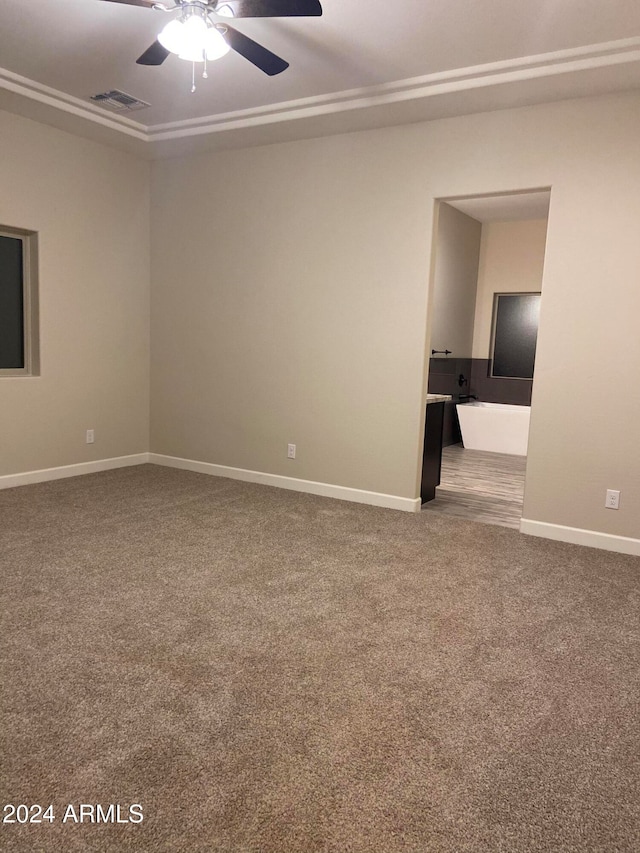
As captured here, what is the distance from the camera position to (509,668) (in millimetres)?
2332

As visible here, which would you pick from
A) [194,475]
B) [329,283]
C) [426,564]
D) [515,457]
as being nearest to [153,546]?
[426,564]

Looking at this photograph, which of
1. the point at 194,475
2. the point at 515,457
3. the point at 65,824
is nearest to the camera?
the point at 65,824

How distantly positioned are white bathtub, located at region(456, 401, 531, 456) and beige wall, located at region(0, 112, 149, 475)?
3809 millimetres

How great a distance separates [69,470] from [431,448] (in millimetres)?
2980

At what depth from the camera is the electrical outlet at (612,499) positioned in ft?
12.3

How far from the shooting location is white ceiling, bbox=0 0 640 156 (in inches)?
119

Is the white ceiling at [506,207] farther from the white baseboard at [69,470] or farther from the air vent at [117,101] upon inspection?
the white baseboard at [69,470]

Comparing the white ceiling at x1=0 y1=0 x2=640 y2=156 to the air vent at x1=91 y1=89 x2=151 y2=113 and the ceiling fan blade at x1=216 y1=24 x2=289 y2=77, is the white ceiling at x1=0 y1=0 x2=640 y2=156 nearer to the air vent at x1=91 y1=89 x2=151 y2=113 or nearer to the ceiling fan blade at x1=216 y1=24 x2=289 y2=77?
the air vent at x1=91 y1=89 x2=151 y2=113

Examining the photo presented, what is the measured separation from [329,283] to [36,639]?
3.20m

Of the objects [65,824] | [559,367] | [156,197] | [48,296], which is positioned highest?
[156,197]

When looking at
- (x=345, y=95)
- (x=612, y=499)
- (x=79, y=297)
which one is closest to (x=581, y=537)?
(x=612, y=499)

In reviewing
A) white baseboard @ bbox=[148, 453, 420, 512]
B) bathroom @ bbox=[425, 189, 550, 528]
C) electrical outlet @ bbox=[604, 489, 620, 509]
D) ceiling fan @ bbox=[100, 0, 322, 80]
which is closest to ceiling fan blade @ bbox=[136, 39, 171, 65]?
ceiling fan @ bbox=[100, 0, 322, 80]

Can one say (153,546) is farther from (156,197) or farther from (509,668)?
(156,197)

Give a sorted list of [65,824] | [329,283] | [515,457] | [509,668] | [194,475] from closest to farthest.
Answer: [65,824] < [509,668] < [329,283] < [194,475] < [515,457]
